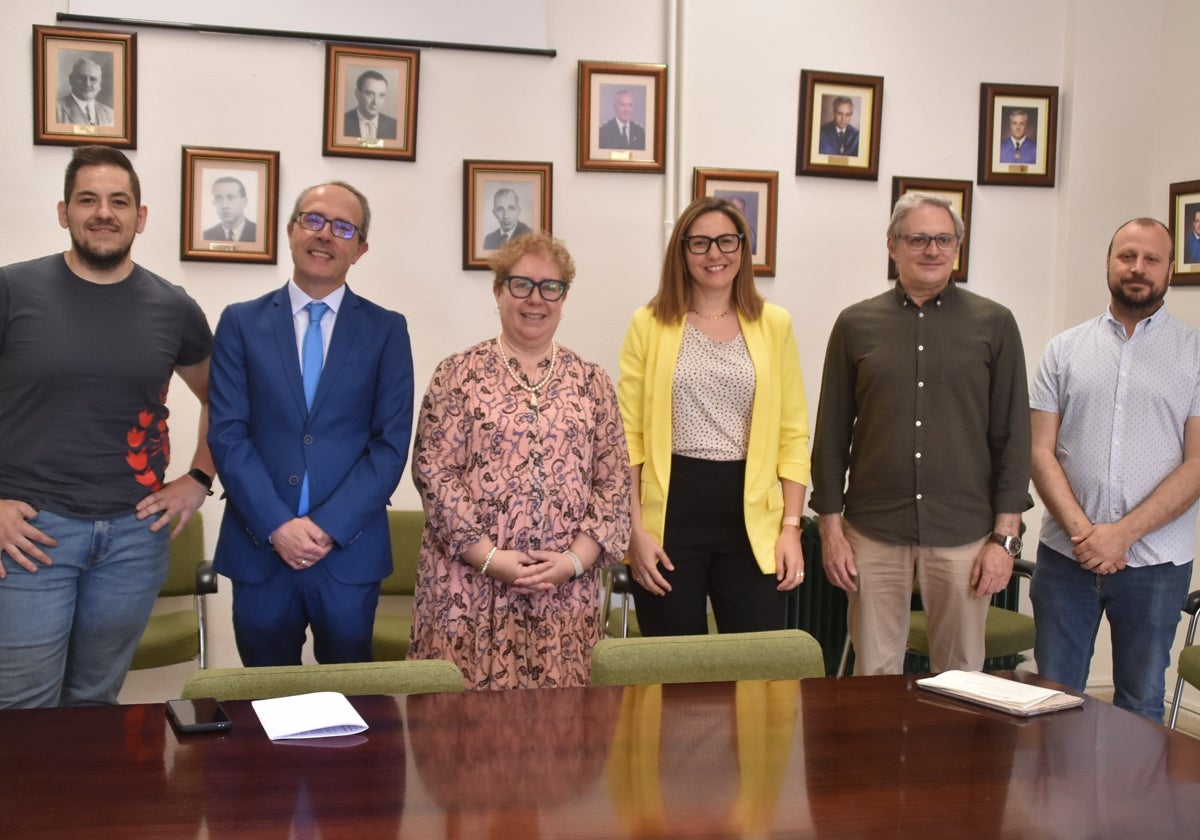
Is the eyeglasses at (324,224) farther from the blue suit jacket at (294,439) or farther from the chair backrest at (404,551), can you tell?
the chair backrest at (404,551)

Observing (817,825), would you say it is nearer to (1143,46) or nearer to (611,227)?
(611,227)

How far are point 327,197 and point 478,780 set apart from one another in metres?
1.64

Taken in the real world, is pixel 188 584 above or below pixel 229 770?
below

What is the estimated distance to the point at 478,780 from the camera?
153 cm

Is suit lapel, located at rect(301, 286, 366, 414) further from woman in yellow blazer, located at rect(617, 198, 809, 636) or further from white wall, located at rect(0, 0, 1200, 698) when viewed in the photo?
white wall, located at rect(0, 0, 1200, 698)

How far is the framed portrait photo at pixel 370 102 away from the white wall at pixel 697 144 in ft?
0.18

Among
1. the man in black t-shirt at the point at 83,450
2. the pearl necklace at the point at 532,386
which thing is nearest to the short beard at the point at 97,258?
the man in black t-shirt at the point at 83,450

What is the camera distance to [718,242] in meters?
2.90

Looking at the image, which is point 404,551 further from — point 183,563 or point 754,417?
point 754,417

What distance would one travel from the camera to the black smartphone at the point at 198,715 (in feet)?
5.49

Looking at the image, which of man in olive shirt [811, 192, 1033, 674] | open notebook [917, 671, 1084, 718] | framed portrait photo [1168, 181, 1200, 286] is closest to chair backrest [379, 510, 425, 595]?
man in olive shirt [811, 192, 1033, 674]

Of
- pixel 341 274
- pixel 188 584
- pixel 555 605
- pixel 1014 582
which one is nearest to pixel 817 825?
pixel 555 605

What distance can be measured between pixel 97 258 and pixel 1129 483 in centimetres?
276

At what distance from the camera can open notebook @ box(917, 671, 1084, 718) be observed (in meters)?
1.90
